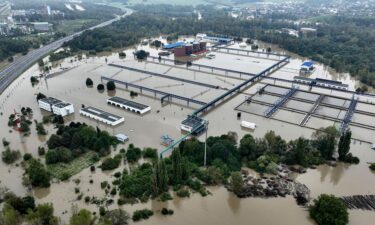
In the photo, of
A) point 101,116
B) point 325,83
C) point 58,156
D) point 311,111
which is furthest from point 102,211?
point 325,83

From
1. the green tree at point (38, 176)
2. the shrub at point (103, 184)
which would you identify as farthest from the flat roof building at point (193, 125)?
the green tree at point (38, 176)

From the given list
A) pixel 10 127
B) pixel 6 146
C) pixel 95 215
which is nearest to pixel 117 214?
pixel 95 215

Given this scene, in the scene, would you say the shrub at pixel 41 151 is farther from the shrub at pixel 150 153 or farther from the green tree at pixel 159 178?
the green tree at pixel 159 178

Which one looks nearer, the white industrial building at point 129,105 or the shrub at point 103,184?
the shrub at point 103,184

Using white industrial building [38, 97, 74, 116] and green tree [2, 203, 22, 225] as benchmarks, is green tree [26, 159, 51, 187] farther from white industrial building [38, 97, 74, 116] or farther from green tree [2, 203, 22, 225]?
white industrial building [38, 97, 74, 116]

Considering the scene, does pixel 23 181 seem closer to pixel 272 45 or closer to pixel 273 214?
pixel 273 214
